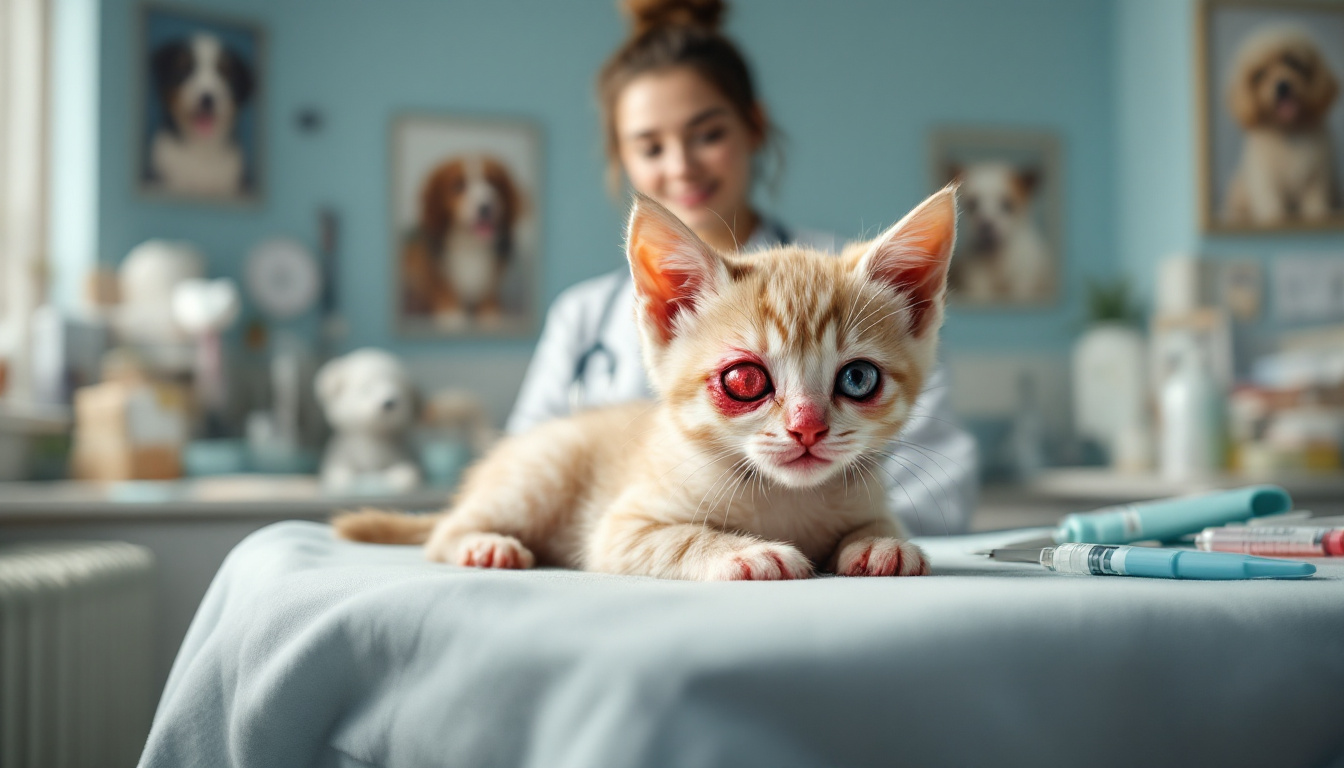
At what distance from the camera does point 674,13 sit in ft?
5.71

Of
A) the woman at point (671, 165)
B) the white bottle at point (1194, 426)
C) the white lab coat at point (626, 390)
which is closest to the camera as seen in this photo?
the white lab coat at point (626, 390)

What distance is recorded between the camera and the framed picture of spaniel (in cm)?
297

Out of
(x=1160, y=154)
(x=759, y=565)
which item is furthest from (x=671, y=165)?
(x=1160, y=154)

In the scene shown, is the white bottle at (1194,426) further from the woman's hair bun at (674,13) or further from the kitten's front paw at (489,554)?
the kitten's front paw at (489,554)

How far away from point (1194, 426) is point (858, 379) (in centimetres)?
258

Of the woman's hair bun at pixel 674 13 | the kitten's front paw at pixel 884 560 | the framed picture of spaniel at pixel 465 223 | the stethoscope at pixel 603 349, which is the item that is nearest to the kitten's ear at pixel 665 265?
the kitten's front paw at pixel 884 560

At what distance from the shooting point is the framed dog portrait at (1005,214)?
334cm

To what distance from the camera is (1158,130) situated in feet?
10.7

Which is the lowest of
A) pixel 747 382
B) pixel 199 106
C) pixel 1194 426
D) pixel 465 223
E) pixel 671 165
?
pixel 1194 426

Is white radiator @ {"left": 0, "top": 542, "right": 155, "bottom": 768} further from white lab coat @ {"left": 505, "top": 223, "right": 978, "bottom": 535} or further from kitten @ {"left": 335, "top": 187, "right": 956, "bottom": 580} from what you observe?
kitten @ {"left": 335, "top": 187, "right": 956, "bottom": 580}

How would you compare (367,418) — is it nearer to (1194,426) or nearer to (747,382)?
(747,382)

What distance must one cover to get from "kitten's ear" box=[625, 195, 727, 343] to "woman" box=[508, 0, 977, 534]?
700 mm

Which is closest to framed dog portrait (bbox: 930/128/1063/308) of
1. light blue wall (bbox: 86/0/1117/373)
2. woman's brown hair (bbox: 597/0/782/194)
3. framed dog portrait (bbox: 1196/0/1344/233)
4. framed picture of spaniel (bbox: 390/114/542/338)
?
light blue wall (bbox: 86/0/1117/373)

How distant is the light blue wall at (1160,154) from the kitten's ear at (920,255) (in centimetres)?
299
